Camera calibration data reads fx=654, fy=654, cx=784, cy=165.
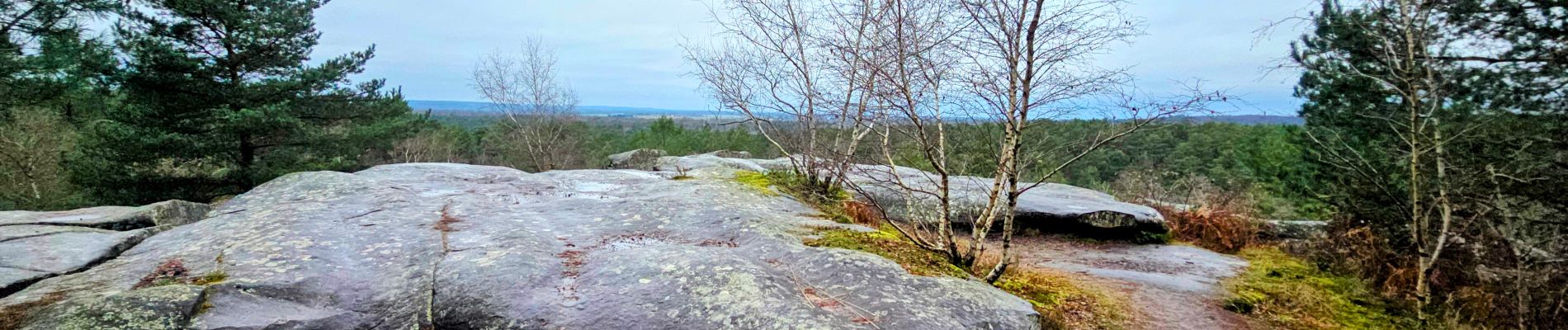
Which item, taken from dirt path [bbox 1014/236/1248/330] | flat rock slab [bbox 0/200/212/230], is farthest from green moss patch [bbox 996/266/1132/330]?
flat rock slab [bbox 0/200/212/230]

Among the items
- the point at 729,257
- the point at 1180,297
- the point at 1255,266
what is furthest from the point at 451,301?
the point at 1255,266

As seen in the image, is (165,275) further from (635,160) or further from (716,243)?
(635,160)

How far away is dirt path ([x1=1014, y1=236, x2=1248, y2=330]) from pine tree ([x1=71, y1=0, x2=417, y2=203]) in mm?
14585

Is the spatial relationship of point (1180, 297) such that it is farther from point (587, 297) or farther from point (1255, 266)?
point (587, 297)

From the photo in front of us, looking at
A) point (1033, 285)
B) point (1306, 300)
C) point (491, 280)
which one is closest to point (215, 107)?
point (491, 280)

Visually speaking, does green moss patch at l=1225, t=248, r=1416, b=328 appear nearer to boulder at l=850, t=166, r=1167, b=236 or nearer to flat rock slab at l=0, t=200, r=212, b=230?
boulder at l=850, t=166, r=1167, b=236

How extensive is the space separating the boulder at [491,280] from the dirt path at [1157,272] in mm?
2468

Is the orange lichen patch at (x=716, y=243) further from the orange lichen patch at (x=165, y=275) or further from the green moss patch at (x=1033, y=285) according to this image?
the orange lichen patch at (x=165, y=275)

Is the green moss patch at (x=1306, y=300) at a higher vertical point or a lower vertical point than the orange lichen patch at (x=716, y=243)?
lower

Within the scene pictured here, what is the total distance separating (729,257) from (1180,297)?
15.1 feet

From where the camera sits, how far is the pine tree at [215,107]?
12648mm

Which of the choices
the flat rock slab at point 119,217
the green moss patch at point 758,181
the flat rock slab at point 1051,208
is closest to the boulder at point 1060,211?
the flat rock slab at point 1051,208

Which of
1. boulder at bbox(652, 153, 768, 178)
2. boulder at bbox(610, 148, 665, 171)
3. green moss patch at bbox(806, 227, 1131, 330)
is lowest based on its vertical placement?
boulder at bbox(610, 148, 665, 171)

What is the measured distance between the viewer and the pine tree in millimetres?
12648
